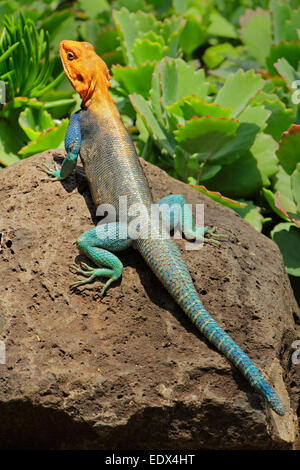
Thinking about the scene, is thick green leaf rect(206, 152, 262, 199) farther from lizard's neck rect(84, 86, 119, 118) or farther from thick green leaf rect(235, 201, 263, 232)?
lizard's neck rect(84, 86, 119, 118)

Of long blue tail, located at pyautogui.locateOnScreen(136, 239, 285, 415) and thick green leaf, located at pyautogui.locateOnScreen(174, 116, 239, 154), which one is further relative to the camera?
thick green leaf, located at pyautogui.locateOnScreen(174, 116, 239, 154)

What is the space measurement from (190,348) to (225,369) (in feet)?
0.66

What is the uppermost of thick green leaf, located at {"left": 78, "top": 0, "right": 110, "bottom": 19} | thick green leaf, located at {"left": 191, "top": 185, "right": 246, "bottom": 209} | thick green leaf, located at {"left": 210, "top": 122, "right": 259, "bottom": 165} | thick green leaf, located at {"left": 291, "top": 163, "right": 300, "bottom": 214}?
thick green leaf, located at {"left": 78, "top": 0, "right": 110, "bottom": 19}

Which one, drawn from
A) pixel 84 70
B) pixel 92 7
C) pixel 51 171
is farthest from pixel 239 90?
pixel 92 7

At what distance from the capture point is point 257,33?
209 inches

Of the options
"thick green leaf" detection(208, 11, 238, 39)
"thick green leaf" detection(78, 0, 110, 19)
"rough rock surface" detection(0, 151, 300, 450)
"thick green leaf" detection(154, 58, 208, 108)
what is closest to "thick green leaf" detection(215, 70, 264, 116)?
"thick green leaf" detection(154, 58, 208, 108)

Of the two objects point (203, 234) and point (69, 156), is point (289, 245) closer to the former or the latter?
point (203, 234)

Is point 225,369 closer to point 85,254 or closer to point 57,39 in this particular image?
point 85,254

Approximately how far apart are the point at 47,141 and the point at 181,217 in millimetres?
1220

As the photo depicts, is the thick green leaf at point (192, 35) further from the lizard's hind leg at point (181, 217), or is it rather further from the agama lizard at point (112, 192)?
the lizard's hind leg at point (181, 217)

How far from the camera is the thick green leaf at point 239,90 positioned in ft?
12.6

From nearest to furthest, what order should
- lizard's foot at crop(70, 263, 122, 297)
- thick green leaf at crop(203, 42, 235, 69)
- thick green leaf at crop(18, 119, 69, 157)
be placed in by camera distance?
lizard's foot at crop(70, 263, 122, 297) → thick green leaf at crop(18, 119, 69, 157) → thick green leaf at crop(203, 42, 235, 69)

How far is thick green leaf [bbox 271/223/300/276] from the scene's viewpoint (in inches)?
146

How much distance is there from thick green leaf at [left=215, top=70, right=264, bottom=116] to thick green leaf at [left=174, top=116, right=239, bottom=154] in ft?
1.14
